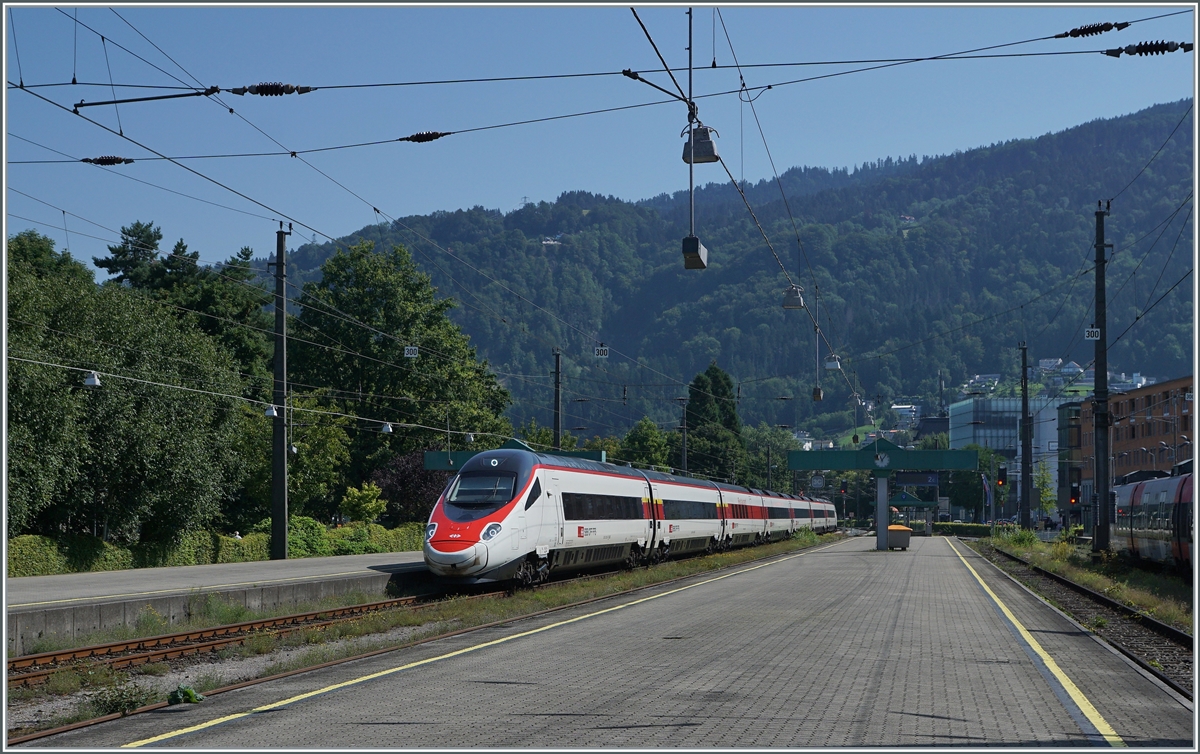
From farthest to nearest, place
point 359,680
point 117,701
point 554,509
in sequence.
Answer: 1. point 554,509
2. point 359,680
3. point 117,701

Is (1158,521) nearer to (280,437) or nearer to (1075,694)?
(1075,694)

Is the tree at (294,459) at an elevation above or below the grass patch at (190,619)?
above

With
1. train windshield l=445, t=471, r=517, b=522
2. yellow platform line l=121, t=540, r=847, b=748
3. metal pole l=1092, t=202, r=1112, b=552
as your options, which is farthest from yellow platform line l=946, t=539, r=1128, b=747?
metal pole l=1092, t=202, r=1112, b=552

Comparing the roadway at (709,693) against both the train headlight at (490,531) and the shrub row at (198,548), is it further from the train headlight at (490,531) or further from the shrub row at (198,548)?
the shrub row at (198,548)

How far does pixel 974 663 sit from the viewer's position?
47.9 feet

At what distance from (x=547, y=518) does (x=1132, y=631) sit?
1366 centimetres

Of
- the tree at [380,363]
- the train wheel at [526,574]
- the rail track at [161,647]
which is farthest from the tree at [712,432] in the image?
the rail track at [161,647]

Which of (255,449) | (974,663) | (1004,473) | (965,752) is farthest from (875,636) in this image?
(1004,473)

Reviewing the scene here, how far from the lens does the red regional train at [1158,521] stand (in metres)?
28.6

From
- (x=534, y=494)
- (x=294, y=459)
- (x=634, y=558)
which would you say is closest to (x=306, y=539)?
(x=294, y=459)

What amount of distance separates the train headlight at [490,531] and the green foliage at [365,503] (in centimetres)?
3358

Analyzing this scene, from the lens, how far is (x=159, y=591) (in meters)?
23.6

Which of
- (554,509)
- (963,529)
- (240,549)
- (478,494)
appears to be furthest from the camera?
(963,529)

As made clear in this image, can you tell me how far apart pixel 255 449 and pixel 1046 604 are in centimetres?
3783
